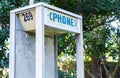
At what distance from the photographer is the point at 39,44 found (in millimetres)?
3537

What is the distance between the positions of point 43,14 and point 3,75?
3247mm

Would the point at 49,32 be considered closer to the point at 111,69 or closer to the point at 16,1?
the point at 16,1

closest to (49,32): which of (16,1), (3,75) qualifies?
(16,1)

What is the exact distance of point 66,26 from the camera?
3887mm

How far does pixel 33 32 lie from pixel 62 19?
45cm

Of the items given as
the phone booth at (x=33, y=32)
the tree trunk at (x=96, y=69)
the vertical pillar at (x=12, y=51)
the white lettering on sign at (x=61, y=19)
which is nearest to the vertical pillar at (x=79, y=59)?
the phone booth at (x=33, y=32)

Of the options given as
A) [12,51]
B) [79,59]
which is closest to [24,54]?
[12,51]

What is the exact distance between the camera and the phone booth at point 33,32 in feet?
11.6

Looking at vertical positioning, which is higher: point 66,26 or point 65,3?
point 65,3

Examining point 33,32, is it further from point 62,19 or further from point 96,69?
point 96,69

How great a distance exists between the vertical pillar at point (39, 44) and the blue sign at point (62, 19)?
16 centimetres

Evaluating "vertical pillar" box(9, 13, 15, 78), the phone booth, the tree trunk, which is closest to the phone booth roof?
the phone booth

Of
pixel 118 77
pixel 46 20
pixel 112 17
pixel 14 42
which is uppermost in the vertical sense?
pixel 112 17

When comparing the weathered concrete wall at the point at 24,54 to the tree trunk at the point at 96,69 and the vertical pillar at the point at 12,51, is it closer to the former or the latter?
the vertical pillar at the point at 12,51
